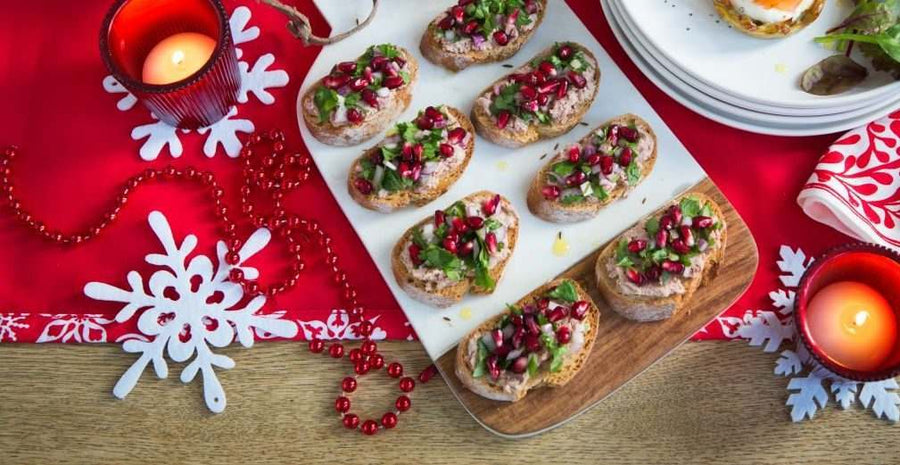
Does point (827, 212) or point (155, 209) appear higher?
point (155, 209)

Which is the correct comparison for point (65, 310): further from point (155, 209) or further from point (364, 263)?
point (364, 263)

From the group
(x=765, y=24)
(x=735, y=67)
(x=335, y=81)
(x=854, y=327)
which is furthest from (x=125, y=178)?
(x=854, y=327)

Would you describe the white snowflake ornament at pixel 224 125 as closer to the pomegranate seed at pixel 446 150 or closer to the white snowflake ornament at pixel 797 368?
the pomegranate seed at pixel 446 150

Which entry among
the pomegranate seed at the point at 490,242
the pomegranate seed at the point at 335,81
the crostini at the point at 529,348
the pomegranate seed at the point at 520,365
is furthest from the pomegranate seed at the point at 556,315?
the pomegranate seed at the point at 335,81

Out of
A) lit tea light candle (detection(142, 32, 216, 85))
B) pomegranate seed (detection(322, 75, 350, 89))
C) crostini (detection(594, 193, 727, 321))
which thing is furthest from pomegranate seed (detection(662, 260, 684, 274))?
lit tea light candle (detection(142, 32, 216, 85))

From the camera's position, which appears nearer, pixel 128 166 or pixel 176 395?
pixel 176 395

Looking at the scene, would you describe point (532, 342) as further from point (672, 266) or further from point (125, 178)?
point (125, 178)

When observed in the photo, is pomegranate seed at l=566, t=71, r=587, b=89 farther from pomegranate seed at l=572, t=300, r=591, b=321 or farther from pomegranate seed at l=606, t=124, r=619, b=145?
pomegranate seed at l=572, t=300, r=591, b=321

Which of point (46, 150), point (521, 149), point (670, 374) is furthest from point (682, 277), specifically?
point (46, 150)
